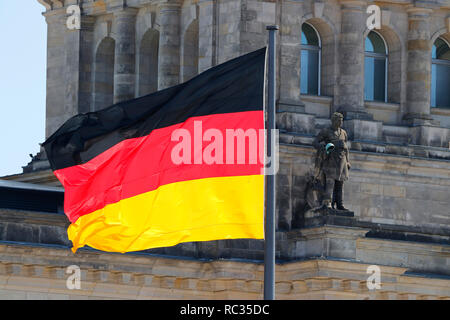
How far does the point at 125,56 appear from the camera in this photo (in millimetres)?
59250

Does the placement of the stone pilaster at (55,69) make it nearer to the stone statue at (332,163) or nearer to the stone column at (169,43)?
the stone column at (169,43)

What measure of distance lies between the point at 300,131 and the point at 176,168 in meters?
22.3

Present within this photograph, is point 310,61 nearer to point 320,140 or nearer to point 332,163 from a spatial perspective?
point 320,140

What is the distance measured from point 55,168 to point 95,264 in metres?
14.9

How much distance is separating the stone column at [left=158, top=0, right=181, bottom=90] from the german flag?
977 inches

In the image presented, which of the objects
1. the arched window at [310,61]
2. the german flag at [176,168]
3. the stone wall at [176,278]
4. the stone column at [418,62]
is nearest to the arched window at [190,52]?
the arched window at [310,61]

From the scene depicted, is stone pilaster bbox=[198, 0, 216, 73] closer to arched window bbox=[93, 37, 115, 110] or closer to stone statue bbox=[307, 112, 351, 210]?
stone statue bbox=[307, 112, 351, 210]

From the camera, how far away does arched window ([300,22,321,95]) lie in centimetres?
5528

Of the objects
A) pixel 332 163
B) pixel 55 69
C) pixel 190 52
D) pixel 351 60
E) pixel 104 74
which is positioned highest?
pixel 55 69

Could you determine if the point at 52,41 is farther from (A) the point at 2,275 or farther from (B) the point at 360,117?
(A) the point at 2,275

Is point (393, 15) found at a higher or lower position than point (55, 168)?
higher

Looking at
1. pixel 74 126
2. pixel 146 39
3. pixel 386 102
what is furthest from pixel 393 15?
pixel 74 126

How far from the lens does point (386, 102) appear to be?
56344 mm

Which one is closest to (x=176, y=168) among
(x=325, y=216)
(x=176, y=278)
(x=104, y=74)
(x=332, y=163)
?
(x=176, y=278)
